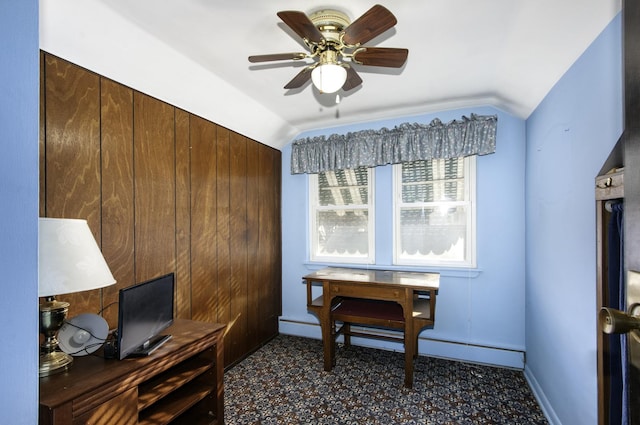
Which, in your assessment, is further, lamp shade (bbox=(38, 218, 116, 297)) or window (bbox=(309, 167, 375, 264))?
window (bbox=(309, 167, 375, 264))

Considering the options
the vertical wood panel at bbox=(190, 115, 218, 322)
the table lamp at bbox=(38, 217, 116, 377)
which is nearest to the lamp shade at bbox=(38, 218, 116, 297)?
the table lamp at bbox=(38, 217, 116, 377)

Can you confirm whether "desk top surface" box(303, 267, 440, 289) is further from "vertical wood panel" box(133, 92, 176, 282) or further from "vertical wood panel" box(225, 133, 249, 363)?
"vertical wood panel" box(133, 92, 176, 282)

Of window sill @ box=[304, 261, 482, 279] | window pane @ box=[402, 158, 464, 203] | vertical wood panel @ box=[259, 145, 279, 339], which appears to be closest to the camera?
window sill @ box=[304, 261, 482, 279]

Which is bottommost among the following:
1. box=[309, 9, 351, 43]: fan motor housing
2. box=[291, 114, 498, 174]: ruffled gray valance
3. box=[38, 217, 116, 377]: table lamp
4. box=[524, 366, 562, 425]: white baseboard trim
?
box=[524, 366, 562, 425]: white baseboard trim

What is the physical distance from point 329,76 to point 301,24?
0.32 m

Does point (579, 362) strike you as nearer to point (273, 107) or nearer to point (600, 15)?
point (600, 15)

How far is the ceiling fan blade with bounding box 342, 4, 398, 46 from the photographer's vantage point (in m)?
1.34

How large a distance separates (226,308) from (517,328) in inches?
112

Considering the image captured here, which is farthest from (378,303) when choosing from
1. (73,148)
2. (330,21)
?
(73,148)

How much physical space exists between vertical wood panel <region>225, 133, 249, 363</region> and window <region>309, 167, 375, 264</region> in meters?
0.94

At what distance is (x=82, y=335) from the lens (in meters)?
1.58

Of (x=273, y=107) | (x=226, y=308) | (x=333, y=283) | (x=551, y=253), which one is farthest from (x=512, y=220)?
(x=226, y=308)

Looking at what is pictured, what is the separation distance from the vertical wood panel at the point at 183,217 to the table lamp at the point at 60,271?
969 millimetres

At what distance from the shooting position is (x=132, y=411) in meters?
1.47
